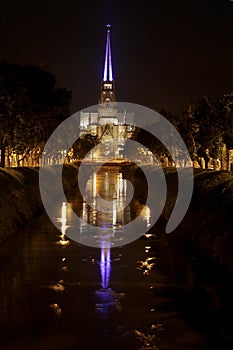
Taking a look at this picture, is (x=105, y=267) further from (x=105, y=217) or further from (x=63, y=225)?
(x=105, y=217)

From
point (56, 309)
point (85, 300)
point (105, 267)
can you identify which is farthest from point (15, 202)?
point (56, 309)

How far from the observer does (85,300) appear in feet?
51.1

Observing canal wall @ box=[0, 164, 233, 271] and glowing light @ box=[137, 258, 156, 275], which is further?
canal wall @ box=[0, 164, 233, 271]

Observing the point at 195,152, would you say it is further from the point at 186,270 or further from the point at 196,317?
the point at 196,317

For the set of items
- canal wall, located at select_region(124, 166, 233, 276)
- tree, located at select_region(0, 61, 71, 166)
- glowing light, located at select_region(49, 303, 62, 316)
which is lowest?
glowing light, located at select_region(49, 303, 62, 316)

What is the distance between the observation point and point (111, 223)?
34969 millimetres

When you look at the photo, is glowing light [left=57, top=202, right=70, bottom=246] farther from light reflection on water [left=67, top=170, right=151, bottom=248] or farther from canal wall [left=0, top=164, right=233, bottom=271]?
canal wall [left=0, top=164, right=233, bottom=271]

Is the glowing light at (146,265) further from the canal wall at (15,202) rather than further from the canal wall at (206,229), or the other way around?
A: the canal wall at (15,202)

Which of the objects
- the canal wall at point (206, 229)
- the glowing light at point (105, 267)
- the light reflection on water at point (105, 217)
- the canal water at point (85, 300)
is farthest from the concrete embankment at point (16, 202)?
the canal wall at point (206, 229)

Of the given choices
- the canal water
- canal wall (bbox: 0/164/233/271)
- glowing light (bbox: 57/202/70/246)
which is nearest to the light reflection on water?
glowing light (bbox: 57/202/70/246)

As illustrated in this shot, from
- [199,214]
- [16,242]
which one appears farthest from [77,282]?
[199,214]

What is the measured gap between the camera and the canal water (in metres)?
12.4

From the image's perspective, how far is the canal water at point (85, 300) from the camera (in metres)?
12.4

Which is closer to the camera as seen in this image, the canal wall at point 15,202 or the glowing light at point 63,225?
the glowing light at point 63,225
